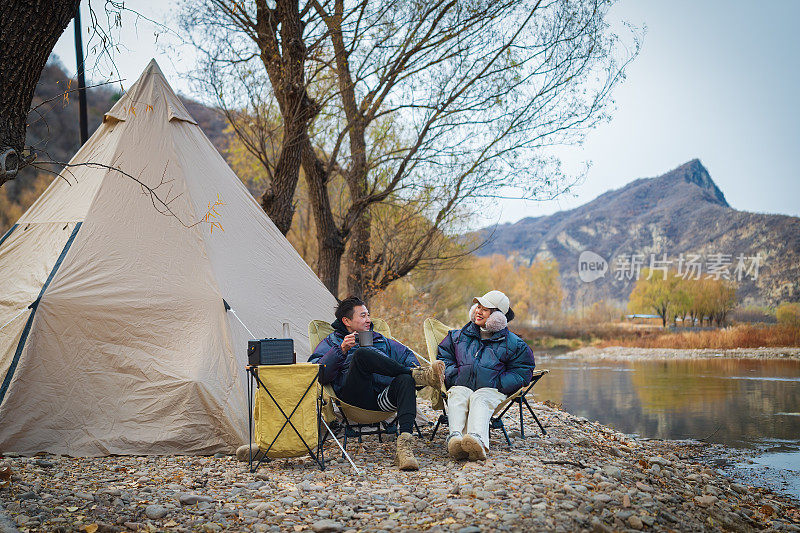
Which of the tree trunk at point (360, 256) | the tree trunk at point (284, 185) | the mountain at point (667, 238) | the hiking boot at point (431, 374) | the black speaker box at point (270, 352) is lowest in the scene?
the hiking boot at point (431, 374)

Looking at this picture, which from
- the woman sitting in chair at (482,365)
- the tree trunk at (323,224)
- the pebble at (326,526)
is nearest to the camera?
the pebble at (326,526)

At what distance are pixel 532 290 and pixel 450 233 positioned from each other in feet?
113

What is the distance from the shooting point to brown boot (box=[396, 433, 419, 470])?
3.51 metres

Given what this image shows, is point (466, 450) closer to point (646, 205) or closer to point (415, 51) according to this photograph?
point (415, 51)

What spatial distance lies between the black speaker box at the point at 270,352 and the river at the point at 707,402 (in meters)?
3.73

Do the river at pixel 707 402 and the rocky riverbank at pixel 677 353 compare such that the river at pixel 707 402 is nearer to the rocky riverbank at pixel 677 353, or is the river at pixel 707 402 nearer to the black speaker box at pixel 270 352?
the rocky riverbank at pixel 677 353

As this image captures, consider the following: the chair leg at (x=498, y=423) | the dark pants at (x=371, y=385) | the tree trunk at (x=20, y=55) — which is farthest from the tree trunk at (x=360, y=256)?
the tree trunk at (x=20, y=55)

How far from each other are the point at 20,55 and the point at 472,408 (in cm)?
294

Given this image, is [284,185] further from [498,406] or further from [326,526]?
[326,526]

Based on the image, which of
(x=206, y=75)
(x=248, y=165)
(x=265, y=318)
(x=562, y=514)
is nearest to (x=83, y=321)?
(x=265, y=318)

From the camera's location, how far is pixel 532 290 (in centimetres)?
4328

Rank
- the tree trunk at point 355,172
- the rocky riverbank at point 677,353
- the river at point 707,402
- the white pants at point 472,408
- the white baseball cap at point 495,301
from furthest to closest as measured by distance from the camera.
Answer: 1. the rocky riverbank at point 677,353
2. the tree trunk at point 355,172
3. the river at point 707,402
4. the white baseball cap at point 495,301
5. the white pants at point 472,408

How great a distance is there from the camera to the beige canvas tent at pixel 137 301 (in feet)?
13.5

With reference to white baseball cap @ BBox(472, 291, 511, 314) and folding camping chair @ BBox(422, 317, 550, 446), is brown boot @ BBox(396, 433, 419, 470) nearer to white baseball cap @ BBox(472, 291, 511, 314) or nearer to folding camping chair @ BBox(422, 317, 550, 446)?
folding camping chair @ BBox(422, 317, 550, 446)
